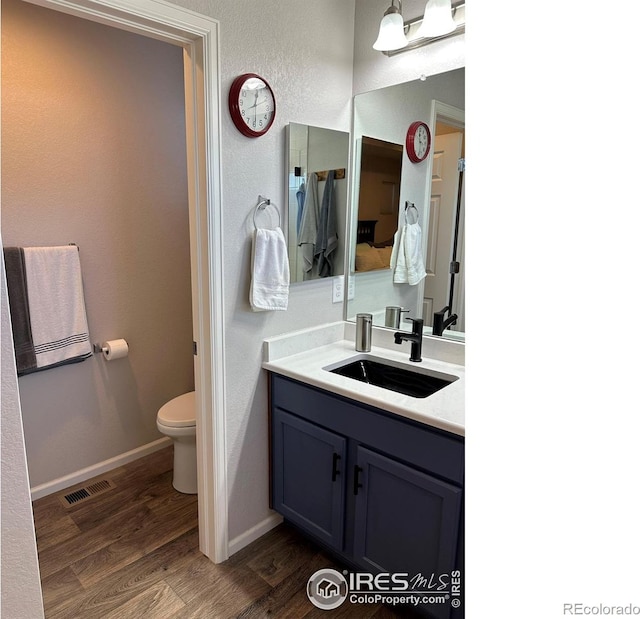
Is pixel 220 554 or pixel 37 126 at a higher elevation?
pixel 37 126

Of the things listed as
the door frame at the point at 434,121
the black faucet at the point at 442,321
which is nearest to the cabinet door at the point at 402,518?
the black faucet at the point at 442,321

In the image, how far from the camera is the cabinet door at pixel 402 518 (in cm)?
137

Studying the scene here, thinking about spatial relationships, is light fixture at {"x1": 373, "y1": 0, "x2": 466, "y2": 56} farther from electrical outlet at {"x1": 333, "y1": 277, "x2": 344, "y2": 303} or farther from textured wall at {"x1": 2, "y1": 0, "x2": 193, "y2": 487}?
textured wall at {"x1": 2, "y1": 0, "x2": 193, "y2": 487}

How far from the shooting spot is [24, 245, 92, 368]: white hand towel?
205 centimetres

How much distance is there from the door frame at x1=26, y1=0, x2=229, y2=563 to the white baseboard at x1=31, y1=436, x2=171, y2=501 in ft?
2.93

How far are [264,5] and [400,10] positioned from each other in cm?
55

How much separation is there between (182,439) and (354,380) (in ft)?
3.50

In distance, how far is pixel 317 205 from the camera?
1.98 metres

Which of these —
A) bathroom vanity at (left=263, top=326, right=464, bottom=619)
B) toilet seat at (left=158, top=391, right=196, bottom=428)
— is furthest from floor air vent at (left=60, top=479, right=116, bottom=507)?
bathroom vanity at (left=263, top=326, right=464, bottom=619)

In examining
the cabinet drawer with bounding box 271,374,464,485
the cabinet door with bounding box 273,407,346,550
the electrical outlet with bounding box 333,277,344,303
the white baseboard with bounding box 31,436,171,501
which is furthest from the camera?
the white baseboard with bounding box 31,436,171,501

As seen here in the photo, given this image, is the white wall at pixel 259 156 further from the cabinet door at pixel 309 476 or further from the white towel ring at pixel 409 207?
the white towel ring at pixel 409 207

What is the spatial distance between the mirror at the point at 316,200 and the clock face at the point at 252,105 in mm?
129
